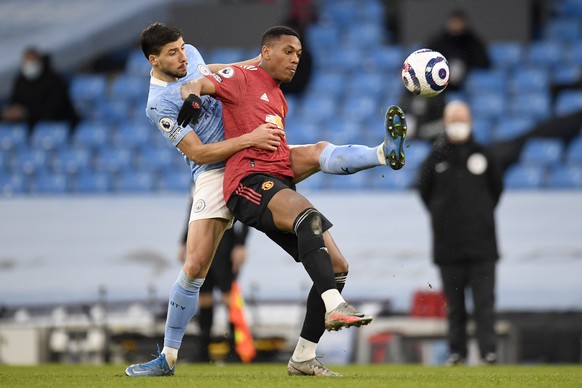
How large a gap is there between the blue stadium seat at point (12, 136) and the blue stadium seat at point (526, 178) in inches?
251

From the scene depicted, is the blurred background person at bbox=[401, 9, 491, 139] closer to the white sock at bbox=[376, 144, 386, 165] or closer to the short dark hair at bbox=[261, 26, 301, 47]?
the short dark hair at bbox=[261, 26, 301, 47]

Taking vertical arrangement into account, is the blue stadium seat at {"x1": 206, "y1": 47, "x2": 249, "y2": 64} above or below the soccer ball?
above

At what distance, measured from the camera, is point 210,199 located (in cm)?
668

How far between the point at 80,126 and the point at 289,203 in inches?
387

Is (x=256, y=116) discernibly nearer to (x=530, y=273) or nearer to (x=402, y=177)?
(x=530, y=273)

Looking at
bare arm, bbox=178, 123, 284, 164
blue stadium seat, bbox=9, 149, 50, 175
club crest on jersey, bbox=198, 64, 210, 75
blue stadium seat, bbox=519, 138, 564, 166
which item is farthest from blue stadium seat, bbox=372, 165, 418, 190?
bare arm, bbox=178, 123, 284, 164

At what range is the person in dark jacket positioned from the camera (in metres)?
9.49

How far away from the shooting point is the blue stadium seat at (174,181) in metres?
13.8

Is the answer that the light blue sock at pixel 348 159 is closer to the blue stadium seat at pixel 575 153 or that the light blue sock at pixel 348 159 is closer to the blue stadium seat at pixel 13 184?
the blue stadium seat at pixel 575 153

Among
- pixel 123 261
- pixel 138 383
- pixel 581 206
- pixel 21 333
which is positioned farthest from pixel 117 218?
pixel 138 383

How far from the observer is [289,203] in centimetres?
614

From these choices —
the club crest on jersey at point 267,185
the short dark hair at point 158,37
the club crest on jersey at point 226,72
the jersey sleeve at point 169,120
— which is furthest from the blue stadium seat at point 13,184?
the club crest on jersey at point 267,185

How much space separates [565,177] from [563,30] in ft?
11.0

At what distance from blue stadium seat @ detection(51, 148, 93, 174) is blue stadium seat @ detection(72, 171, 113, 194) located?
0.50ft
